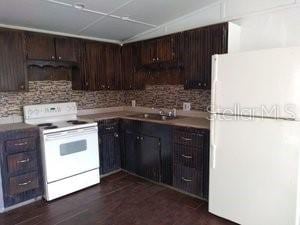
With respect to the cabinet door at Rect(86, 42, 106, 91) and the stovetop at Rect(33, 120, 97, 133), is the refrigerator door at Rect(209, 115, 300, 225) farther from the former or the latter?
the cabinet door at Rect(86, 42, 106, 91)

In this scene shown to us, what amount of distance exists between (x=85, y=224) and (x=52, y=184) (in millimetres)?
775

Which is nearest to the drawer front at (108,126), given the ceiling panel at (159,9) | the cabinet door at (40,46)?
the cabinet door at (40,46)

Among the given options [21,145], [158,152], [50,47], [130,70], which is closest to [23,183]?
[21,145]

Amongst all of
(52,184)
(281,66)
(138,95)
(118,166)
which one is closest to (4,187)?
(52,184)

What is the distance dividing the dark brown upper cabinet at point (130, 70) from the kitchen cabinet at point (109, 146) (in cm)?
76

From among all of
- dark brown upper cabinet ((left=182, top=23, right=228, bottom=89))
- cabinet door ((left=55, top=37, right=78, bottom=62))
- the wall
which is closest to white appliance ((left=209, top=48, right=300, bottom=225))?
dark brown upper cabinet ((left=182, top=23, right=228, bottom=89))

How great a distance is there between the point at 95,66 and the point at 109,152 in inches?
55.4

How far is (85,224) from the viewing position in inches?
94.1

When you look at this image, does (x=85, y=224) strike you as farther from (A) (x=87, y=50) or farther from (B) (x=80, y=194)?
(A) (x=87, y=50)

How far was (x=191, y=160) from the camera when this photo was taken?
2.85 meters

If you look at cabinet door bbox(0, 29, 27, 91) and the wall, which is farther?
the wall

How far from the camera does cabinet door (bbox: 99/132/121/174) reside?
3523mm

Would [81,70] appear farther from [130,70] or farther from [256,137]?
[256,137]

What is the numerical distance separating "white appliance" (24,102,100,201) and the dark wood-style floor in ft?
0.53
